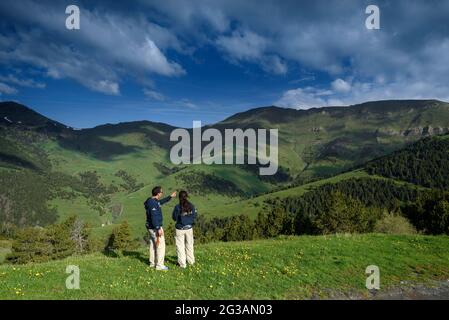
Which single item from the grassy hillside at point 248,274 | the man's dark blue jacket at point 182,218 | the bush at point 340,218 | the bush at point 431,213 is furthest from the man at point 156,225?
the bush at point 340,218

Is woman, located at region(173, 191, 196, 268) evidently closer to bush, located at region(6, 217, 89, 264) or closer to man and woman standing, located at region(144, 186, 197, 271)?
man and woman standing, located at region(144, 186, 197, 271)

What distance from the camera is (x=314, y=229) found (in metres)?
123

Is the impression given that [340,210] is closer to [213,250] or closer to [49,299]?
[213,250]

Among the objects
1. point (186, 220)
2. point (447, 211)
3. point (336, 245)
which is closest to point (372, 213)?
point (447, 211)

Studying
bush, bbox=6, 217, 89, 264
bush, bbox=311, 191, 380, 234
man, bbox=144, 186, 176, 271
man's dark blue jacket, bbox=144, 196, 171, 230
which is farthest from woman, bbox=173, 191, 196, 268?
bush, bbox=311, 191, 380, 234

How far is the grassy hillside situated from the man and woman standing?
33.6 inches

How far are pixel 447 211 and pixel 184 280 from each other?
98302 mm

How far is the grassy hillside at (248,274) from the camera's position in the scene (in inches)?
734

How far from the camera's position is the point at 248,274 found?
22016mm

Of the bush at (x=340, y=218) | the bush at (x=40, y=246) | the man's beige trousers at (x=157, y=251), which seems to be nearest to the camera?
the man's beige trousers at (x=157, y=251)

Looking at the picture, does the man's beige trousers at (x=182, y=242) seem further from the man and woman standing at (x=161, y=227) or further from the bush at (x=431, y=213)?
the bush at (x=431, y=213)

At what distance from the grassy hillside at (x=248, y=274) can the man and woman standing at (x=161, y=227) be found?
0.85 meters
